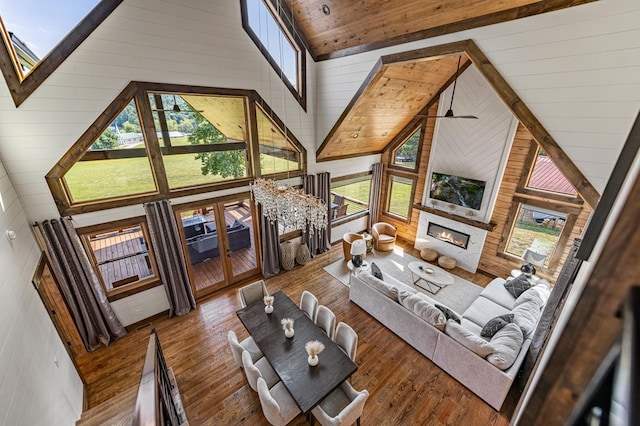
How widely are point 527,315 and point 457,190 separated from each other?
3.09 meters

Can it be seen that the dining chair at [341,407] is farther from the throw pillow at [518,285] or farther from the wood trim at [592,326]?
the throw pillow at [518,285]

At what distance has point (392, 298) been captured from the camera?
444 cm

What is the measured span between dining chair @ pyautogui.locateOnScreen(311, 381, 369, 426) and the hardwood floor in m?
0.59

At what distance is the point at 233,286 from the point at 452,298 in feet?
15.4

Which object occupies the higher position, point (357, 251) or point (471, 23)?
point (471, 23)

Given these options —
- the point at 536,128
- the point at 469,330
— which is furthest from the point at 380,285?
the point at 536,128

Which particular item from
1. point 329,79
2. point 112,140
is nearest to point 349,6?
point 329,79

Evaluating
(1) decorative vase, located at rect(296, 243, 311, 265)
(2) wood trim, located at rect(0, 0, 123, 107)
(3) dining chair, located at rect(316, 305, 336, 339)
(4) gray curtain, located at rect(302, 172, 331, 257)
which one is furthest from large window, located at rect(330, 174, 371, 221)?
(2) wood trim, located at rect(0, 0, 123, 107)

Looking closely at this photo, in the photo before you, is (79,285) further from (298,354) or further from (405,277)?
(405,277)

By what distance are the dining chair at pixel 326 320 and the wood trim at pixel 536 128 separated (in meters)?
3.37

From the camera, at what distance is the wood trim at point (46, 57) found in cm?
306

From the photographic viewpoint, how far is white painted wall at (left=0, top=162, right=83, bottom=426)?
2103mm

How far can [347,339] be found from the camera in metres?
3.47

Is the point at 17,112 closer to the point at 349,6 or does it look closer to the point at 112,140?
the point at 112,140
